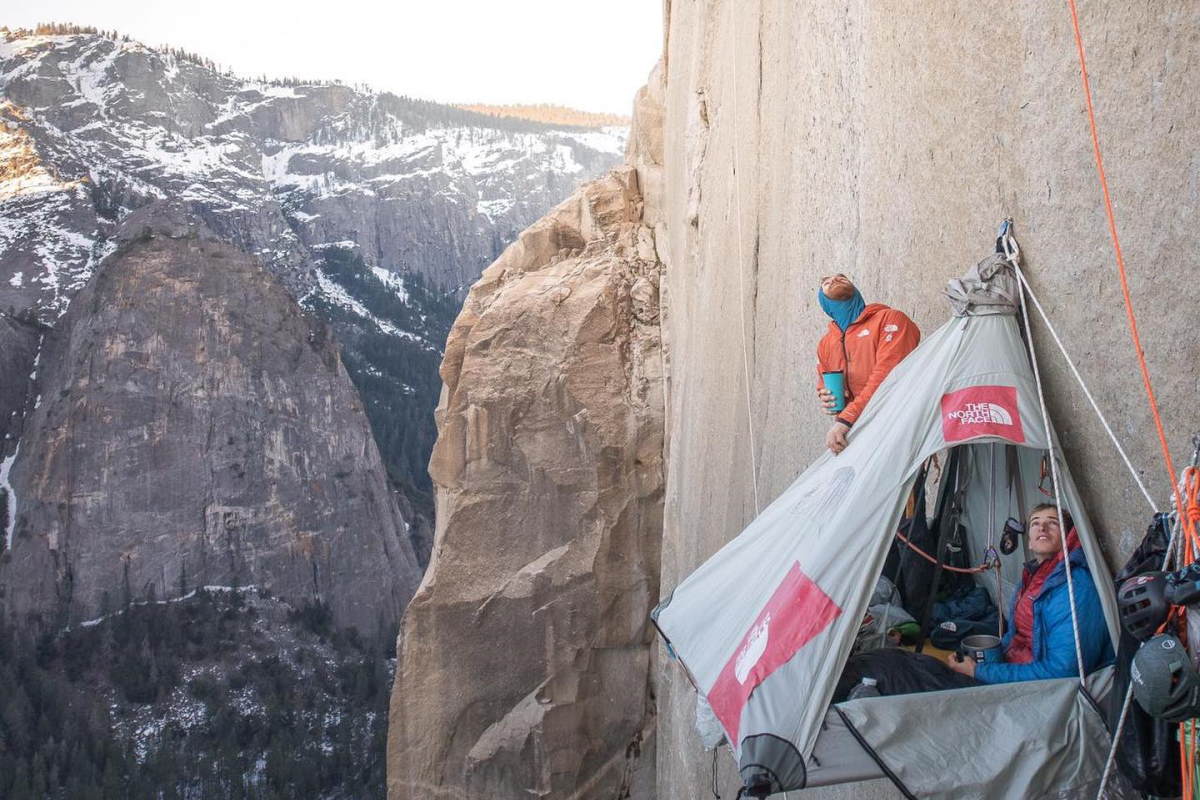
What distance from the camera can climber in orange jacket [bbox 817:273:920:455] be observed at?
4489mm

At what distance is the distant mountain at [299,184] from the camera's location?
225 feet


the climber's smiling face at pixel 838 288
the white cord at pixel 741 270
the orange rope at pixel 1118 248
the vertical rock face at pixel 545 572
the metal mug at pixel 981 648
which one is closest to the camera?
the orange rope at pixel 1118 248

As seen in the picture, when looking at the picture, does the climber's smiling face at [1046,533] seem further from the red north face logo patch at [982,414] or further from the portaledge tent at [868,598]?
the red north face logo patch at [982,414]

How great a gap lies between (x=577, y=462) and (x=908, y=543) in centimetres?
975

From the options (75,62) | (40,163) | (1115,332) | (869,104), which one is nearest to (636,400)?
(869,104)

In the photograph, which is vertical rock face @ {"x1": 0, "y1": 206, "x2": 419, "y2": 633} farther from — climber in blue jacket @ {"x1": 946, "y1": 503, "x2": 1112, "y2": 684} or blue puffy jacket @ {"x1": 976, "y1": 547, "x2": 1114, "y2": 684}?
blue puffy jacket @ {"x1": 976, "y1": 547, "x2": 1114, "y2": 684}

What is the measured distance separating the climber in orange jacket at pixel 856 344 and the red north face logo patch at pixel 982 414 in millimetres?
631

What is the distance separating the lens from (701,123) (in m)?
11.9

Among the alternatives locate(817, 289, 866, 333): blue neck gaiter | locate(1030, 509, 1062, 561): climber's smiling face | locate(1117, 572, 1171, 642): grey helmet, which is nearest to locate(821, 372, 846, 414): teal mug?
locate(817, 289, 866, 333): blue neck gaiter

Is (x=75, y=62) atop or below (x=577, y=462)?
atop

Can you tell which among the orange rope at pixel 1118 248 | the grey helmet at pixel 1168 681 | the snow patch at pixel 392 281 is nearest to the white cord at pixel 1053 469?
the orange rope at pixel 1118 248

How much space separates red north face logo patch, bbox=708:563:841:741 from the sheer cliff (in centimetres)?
102

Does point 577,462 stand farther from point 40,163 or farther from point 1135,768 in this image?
point 40,163

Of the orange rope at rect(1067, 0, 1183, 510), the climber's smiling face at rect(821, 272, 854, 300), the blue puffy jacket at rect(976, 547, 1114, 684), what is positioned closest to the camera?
the orange rope at rect(1067, 0, 1183, 510)
